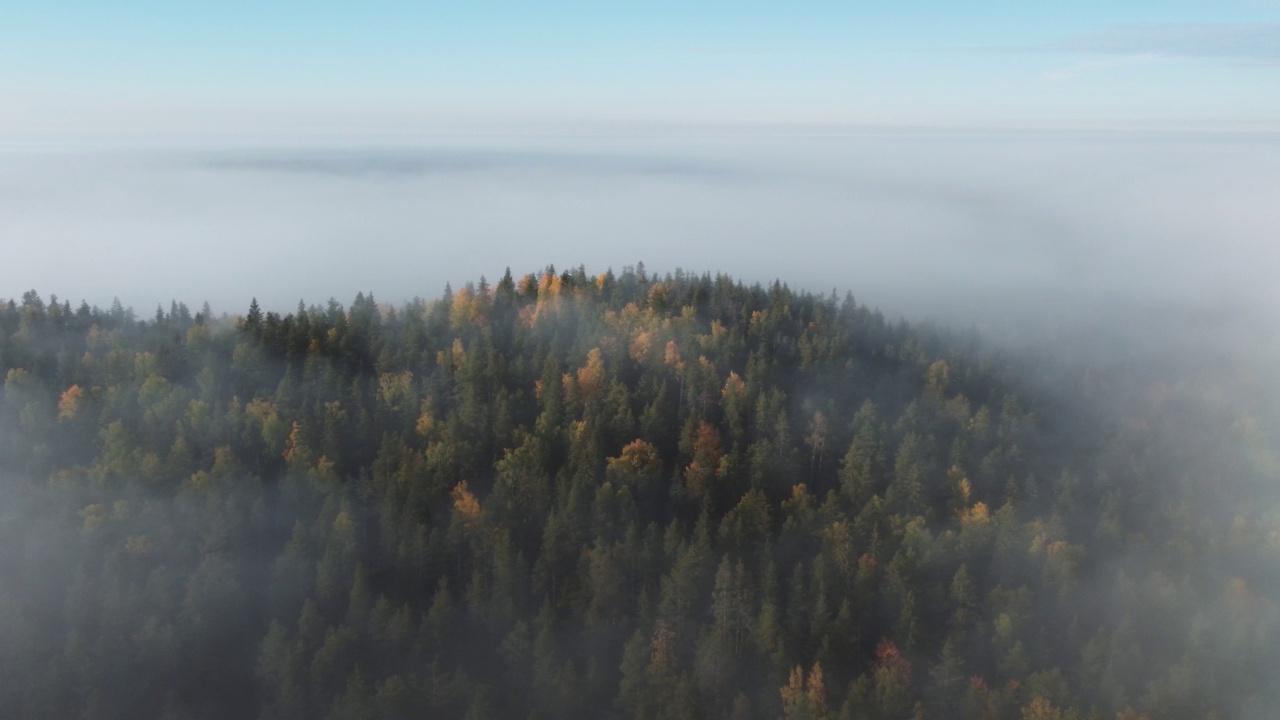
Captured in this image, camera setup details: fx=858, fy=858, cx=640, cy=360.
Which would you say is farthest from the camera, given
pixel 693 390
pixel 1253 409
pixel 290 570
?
pixel 1253 409

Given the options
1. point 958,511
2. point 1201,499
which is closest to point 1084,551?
point 958,511

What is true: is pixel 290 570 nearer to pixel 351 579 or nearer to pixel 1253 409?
pixel 351 579

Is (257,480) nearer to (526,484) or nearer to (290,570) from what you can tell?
(290,570)

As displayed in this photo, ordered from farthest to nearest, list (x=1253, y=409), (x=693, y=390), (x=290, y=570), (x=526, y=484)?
(x=1253, y=409)
(x=693, y=390)
(x=526, y=484)
(x=290, y=570)

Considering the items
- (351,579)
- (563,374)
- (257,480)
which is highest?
(563,374)

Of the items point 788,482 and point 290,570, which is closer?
point 290,570

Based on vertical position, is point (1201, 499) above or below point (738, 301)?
below
